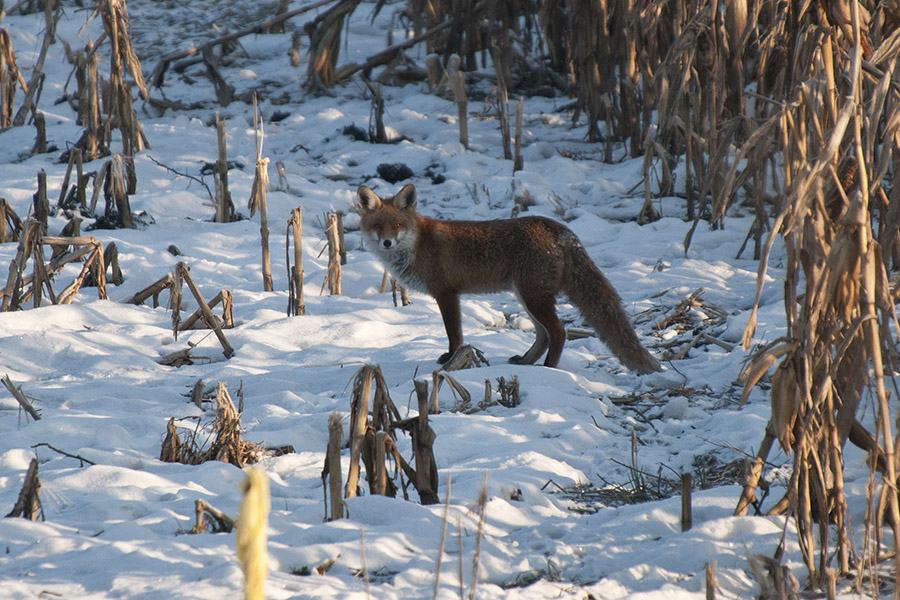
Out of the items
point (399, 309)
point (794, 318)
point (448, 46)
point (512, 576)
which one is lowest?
point (399, 309)

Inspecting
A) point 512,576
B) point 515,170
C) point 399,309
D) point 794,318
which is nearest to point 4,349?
point 399,309

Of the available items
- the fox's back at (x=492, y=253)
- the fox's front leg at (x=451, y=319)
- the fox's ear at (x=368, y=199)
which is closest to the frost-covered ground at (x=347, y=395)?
the fox's front leg at (x=451, y=319)

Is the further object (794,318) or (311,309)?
(311,309)

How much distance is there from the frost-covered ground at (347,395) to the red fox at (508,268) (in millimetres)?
325

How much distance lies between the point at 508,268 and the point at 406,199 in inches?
51.1

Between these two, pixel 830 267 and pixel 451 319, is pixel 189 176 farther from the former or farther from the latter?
pixel 830 267

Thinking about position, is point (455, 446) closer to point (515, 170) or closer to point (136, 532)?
point (136, 532)

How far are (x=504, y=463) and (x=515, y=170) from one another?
7447mm

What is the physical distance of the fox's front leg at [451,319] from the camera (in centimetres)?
639

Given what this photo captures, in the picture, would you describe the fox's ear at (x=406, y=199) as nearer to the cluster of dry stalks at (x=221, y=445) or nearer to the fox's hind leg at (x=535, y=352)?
the fox's hind leg at (x=535, y=352)

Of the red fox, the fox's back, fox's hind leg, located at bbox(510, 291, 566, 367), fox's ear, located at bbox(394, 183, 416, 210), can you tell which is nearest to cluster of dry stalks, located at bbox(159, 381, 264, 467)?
the red fox

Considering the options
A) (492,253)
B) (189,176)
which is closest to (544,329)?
(492,253)

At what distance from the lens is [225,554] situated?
2.87 m

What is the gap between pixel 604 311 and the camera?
6.02 m
